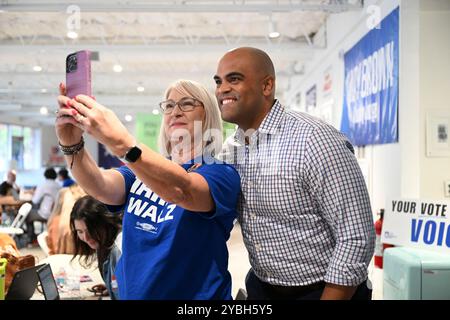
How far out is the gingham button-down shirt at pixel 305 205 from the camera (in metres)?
1.22

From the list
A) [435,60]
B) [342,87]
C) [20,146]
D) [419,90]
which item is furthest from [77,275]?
[20,146]

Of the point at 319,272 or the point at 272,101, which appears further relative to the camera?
the point at 272,101

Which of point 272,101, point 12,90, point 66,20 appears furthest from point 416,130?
point 12,90

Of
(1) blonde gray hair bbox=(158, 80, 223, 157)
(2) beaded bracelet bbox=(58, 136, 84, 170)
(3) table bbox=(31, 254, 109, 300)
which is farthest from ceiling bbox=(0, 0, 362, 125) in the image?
(2) beaded bracelet bbox=(58, 136, 84, 170)

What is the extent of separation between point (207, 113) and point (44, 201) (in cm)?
729

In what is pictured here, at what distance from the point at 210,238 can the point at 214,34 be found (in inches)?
303

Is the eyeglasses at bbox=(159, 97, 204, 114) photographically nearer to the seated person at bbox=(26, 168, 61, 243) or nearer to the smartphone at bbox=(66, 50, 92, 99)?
the smartphone at bbox=(66, 50, 92, 99)

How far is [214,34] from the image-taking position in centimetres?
848

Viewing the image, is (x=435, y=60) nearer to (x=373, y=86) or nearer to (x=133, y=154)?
(x=373, y=86)

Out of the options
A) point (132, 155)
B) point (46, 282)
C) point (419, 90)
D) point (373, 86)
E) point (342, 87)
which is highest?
point (342, 87)

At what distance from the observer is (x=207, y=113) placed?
1295 millimetres
